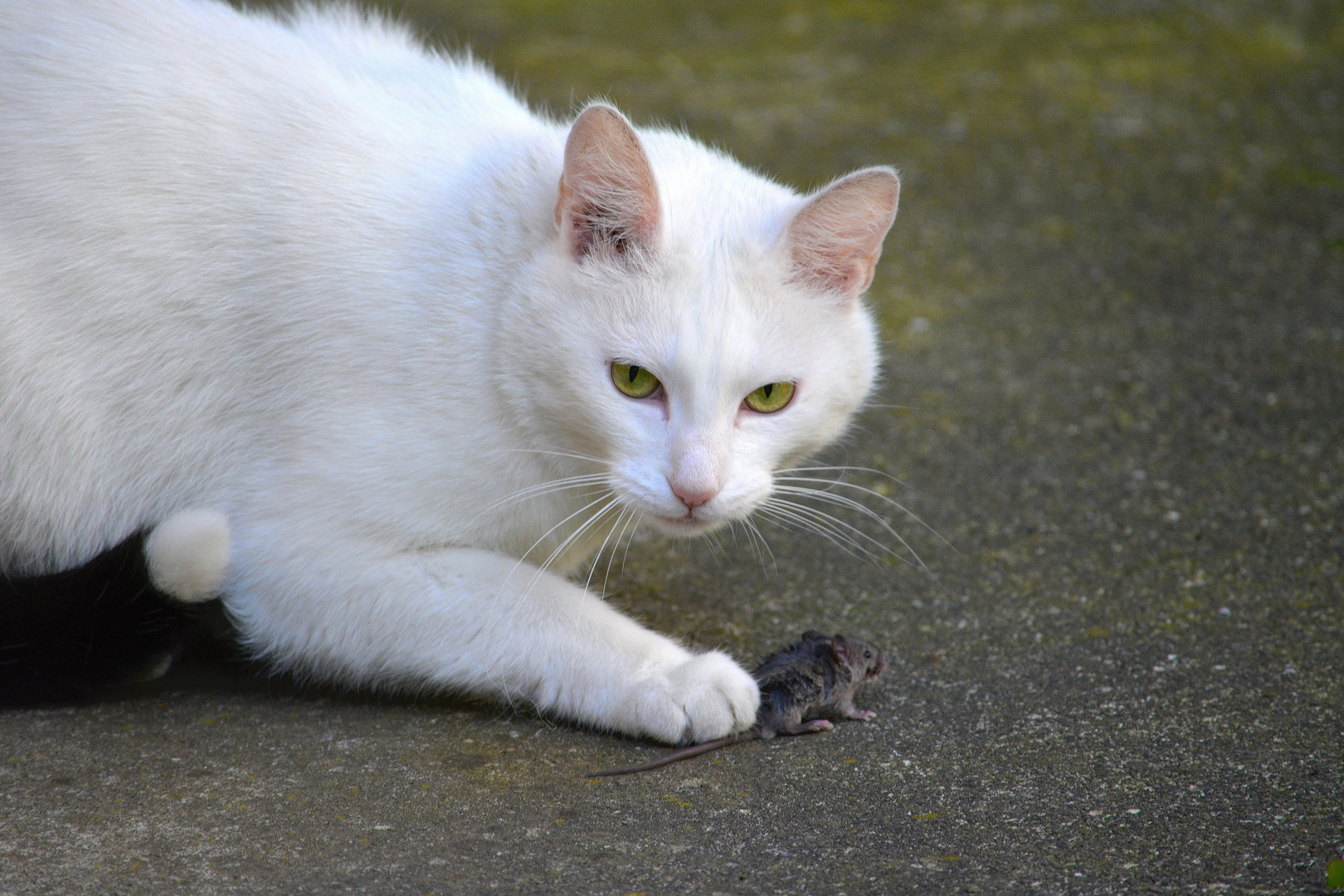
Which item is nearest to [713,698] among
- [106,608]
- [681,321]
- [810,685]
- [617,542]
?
[810,685]

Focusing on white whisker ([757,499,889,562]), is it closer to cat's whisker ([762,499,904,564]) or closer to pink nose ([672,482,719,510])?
cat's whisker ([762,499,904,564])

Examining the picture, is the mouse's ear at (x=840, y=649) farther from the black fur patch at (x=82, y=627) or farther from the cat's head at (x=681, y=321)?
the black fur patch at (x=82, y=627)

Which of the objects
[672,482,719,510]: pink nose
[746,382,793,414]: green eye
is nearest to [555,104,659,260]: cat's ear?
[746,382,793,414]: green eye

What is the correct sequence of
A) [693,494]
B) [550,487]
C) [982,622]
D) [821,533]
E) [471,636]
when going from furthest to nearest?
1. [821,533]
2. [982,622]
3. [550,487]
4. [471,636]
5. [693,494]

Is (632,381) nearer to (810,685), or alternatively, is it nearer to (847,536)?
(810,685)

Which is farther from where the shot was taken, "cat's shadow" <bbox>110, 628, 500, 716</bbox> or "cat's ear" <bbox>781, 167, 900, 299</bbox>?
"cat's shadow" <bbox>110, 628, 500, 716</bbox>

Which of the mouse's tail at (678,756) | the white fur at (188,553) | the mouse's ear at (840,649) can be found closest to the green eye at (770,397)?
the mouse's ear at (840,649)

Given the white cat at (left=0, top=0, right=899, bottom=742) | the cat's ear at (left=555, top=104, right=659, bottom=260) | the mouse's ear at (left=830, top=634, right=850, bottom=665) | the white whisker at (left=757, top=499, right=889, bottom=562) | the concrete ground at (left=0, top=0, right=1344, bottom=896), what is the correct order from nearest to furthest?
the concrete ground at (left=0, top=0, right=1344, bottom=896), the cat's ear at (left=555, top=104, right=659, bottom=260), the white cat at (left=0, top=0, right=899, bottom=742), the mouse's ear at (left=830, top=634, right=850, bottom=665), the white whisker at (left=757, top=499, right=889, bottom=562)
